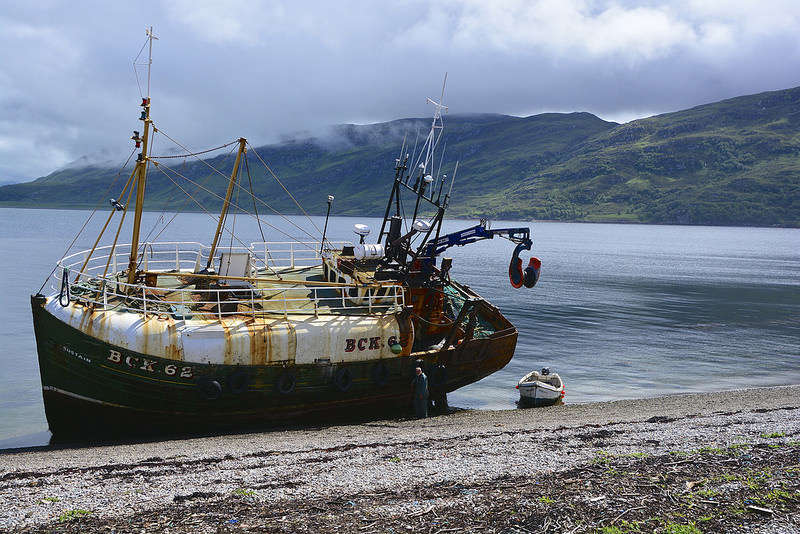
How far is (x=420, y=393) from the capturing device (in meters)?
20.0

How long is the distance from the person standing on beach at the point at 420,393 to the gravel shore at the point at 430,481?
2289 mm

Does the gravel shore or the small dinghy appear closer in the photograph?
the gravel shore

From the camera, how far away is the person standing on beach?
20.0 meters

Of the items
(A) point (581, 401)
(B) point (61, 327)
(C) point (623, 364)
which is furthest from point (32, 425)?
(C) point (623, 364)

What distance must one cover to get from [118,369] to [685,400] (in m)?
20.8

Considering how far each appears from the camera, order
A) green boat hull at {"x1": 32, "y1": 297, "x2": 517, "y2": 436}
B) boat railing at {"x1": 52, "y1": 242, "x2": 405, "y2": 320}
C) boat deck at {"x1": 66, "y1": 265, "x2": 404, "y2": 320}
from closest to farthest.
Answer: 1. green boat hull at {"x1": 32, "y1": 297, "x2": 517, "y2": 436}
2. boat railing at {"x1": 52, "y1": 242, "x2": 405, "y2": 320}
3. boat deck at {"x1": 66, "y1": 265, "x2": 404, "y2": 320}

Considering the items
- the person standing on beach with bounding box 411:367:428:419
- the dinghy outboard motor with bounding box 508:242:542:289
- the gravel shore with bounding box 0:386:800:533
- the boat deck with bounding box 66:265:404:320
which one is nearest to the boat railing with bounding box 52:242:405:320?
the boat deck with bounding box 66:265:404:320

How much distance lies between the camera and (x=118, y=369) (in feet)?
54.8

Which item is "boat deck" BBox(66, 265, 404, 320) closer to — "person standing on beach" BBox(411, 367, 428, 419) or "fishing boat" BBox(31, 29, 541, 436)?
"fishing boat" BBox(31, 29, 541, 436)

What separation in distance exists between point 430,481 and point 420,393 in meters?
8.06

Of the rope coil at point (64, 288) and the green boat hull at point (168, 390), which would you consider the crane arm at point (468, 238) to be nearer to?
the green boat hull at point (168, 390)

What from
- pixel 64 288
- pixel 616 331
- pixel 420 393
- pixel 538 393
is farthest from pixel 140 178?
pixel 616 331

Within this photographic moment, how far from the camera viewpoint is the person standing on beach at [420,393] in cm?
1998

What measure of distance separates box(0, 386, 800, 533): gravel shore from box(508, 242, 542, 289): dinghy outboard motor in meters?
6.49
